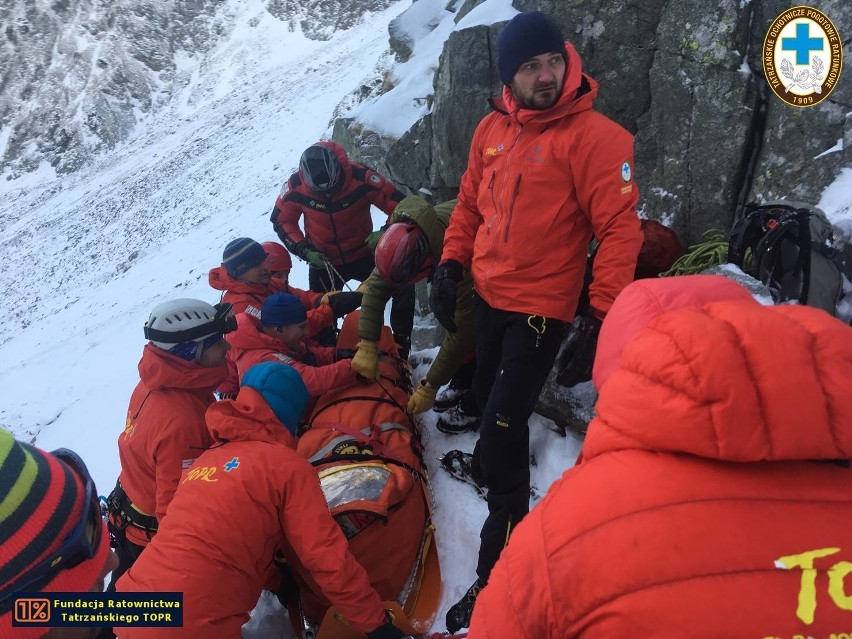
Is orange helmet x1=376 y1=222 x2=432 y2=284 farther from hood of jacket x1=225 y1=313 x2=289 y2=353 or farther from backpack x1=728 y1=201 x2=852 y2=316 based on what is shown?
backpack x1=728 y1=201 x2=852 y2=316

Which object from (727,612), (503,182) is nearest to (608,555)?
(727,612)

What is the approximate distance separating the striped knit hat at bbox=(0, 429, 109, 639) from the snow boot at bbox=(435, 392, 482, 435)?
251 cm

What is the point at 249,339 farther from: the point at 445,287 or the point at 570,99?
the point at 570,99

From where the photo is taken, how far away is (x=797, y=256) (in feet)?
8.74

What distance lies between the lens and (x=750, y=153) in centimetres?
373

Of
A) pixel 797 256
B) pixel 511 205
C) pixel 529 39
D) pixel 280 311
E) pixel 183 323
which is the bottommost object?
pixel 797 256

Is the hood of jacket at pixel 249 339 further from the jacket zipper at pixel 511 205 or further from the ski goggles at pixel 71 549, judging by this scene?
the ski goggles at pixel 71 549

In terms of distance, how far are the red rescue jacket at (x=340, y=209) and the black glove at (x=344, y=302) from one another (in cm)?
77

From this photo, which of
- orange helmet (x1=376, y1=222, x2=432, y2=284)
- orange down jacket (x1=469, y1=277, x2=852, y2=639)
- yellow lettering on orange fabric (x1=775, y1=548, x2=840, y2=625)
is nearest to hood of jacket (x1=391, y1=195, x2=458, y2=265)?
orange helmet (x1=376, y1=222, x2=432, y2=284)

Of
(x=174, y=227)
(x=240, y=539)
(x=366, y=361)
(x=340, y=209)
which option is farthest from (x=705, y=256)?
(x=174, y=227)

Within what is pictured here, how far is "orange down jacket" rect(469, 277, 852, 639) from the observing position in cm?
78

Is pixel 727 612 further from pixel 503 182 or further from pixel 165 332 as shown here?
pixel 165 332

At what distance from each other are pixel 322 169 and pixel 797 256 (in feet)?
12.0

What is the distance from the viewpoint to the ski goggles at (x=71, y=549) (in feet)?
3.77
